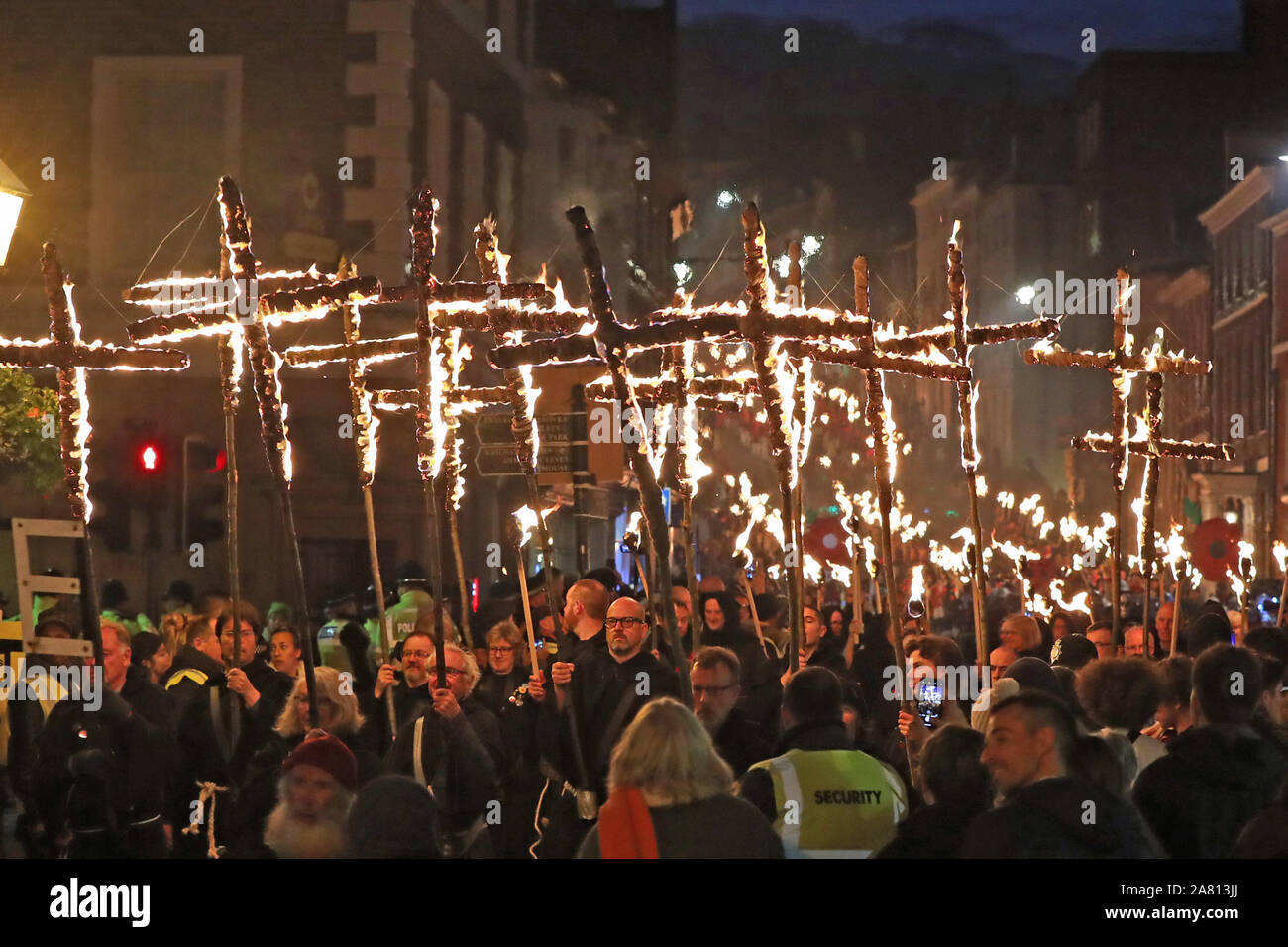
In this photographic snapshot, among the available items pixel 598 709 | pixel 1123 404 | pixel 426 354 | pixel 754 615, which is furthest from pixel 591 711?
pixel 1123 404

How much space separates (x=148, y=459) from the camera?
44.3 ft

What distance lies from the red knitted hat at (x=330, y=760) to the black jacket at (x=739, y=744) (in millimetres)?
2537

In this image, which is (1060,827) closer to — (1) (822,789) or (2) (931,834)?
(2) (931,834)

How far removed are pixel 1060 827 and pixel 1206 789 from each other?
5.95 ft

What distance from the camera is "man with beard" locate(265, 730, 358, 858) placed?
602 cm

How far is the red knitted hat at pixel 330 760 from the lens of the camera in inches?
245

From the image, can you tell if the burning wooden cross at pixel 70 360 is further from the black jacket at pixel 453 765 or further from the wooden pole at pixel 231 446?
the black jacket at pixel 453 765

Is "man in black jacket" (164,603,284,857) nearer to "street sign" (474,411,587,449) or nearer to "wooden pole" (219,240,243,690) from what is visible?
"wooden pole" (219,240,243,690)

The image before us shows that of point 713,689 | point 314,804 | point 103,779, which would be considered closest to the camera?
point 314,804

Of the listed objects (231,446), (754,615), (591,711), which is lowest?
(591,711)

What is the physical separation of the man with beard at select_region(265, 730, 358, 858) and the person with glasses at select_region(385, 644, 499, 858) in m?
1.74
